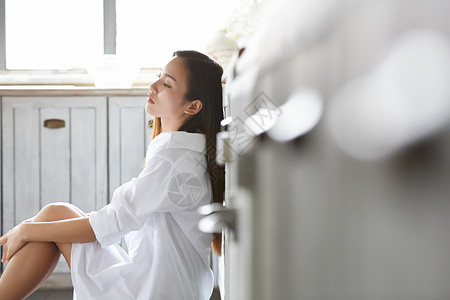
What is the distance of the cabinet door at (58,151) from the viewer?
2.16 metres

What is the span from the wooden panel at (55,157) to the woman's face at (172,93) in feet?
3.34

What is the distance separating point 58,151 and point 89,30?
933 millimetres

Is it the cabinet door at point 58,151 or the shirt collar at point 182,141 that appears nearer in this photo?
the shirt collar at point 182,141

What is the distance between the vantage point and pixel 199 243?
120 cm

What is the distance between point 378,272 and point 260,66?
0.29 m

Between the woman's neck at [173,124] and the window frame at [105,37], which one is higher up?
the window frame at [105,37]

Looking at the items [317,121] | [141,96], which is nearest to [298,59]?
[317,121]

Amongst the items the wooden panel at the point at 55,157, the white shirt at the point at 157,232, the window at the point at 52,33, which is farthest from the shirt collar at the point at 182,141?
the window at the point at 52,33

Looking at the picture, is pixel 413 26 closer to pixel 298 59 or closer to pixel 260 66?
pixel 298 59

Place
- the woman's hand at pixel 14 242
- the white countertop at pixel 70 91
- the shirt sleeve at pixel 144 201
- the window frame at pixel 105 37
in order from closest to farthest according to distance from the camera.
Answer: the shirt sleeve at pixel 144 201 → the woman's hand at pixel 14 242 → the white countertop at pixel 70 91 → the window frame at pixel 105 37

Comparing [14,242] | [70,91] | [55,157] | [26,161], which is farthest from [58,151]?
[14,242]

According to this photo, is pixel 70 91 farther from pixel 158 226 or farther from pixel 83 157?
pixel 158 226

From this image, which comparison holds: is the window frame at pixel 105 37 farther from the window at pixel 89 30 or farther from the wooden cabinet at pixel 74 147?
the wooden cabinet at pixel 74 147

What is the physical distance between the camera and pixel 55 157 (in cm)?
217
